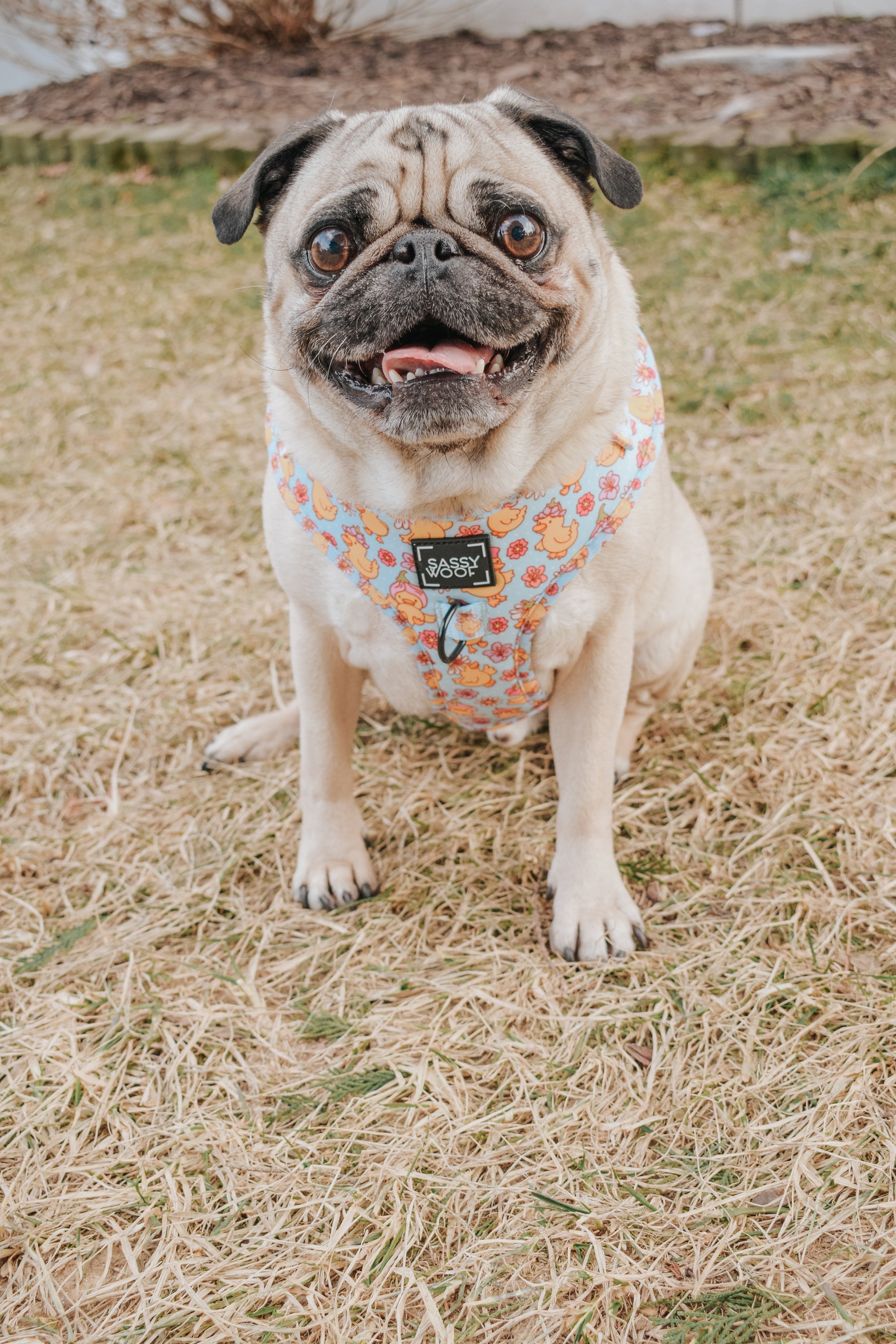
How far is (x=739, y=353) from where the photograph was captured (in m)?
5.66

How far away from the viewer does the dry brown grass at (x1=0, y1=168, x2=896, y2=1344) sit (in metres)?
1.98

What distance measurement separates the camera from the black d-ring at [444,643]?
2.51 metres

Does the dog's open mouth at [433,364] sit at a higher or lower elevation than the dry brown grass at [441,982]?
higher

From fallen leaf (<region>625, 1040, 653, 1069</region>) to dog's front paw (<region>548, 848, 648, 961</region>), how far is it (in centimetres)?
28

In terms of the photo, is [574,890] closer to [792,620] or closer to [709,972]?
[709,972]

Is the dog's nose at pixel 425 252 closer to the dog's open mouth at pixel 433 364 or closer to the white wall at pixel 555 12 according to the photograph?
the dog's open mouth at pixel 433 364

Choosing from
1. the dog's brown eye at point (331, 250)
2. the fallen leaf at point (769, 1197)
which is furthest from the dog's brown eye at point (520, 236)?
the fallen leaf at point (769, 1197)

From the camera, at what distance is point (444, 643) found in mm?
2557

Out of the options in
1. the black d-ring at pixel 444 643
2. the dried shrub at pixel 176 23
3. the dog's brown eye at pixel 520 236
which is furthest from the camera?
the dried shrub at pixel 176 23

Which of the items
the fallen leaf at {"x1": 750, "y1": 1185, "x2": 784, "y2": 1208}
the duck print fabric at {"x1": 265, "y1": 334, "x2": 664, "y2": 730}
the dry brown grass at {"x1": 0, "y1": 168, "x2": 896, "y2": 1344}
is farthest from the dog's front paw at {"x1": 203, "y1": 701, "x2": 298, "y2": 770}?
the fallen leaf at {"x1": 750, "y1": 1185, "x2": 784, "y2": 1208}

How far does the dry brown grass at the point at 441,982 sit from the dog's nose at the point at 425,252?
1.69 meters

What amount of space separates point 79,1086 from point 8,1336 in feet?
1.79

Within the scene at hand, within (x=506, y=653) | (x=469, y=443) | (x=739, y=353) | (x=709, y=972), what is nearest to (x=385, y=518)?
(x=469, y=443)

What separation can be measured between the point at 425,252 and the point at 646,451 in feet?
2.58
